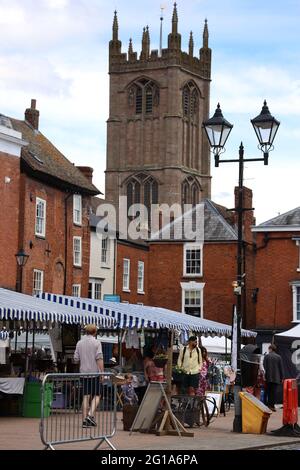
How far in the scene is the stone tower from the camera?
105875 mm

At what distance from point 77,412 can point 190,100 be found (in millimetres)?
98590

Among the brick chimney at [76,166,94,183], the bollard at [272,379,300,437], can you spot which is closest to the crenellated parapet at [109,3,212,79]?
the brick chimney at [76,166,94,183]

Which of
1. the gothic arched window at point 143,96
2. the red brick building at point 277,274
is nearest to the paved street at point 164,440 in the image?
the red brick building at point 277,274

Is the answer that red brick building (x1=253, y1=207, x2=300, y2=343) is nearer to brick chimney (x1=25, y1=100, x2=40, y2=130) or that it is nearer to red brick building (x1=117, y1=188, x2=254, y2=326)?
red brick building (x1=117, y1=188, x2=254, y2=326)

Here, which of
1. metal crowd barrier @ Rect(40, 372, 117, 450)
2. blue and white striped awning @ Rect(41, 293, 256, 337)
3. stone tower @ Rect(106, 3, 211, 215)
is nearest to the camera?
metal crowd barrier @ Rect(40, 372, 117, 450)

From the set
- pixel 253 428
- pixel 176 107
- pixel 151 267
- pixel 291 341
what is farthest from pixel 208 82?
pixel 253 428

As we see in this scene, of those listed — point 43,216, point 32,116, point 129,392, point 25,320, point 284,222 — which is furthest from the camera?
point 32,116

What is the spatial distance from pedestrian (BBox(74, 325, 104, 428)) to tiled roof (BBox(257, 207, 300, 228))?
34463mm

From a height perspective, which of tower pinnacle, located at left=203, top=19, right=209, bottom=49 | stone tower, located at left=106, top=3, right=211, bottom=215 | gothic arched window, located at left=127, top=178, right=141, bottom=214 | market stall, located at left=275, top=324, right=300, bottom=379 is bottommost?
market stall, located at left=275, top=324, right=300, bottom=379

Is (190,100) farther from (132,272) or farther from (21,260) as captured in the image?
(21,260)

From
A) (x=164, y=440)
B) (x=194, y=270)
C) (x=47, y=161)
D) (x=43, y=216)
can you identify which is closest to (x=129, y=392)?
(x=164, y=440)

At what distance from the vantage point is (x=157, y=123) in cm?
10931

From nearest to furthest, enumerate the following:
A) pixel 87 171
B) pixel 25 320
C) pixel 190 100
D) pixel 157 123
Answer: pixel 25 320, pixel 87 171, pixel 157 123, pixel 190 100
